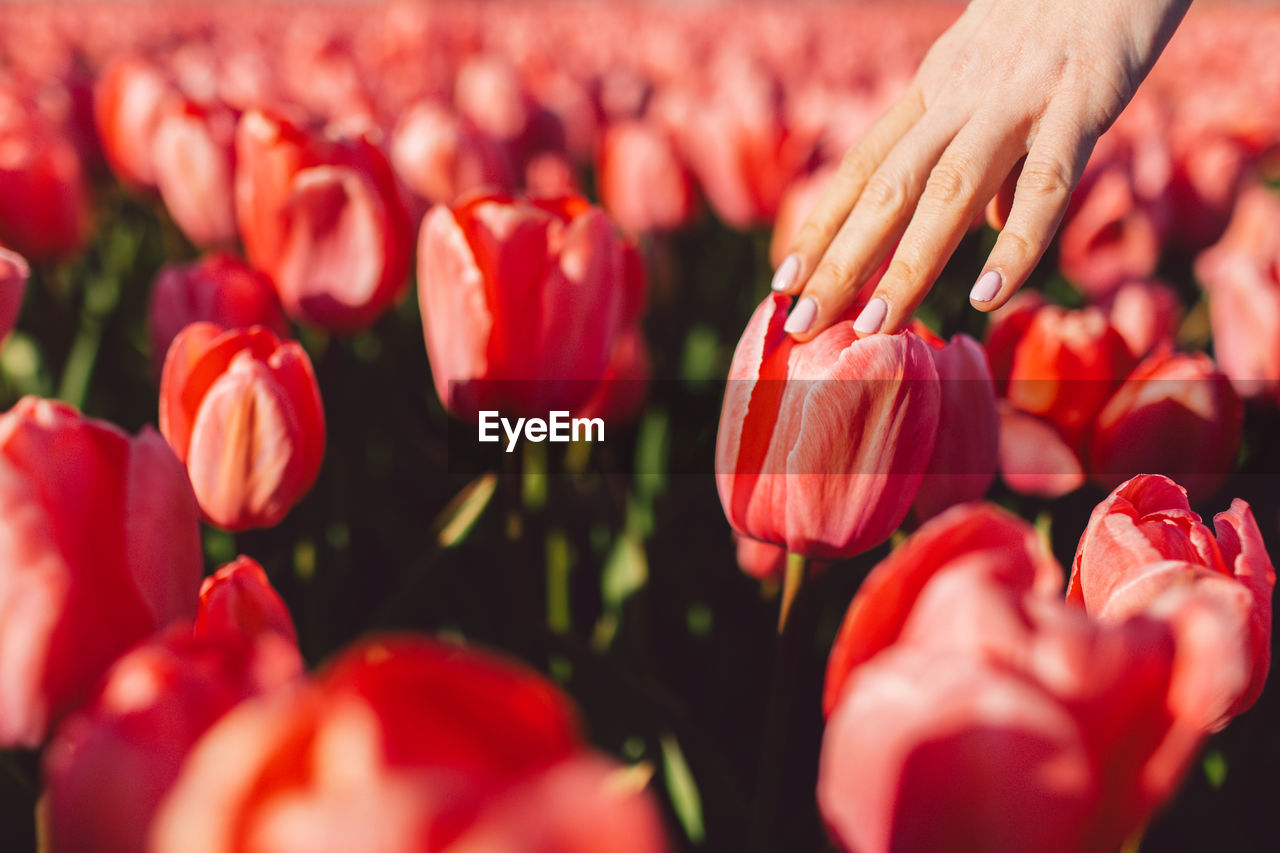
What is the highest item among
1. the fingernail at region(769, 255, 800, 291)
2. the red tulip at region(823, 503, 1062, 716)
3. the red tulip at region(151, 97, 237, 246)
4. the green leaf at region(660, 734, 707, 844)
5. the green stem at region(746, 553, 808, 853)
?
the red tulip at region(151, 97, 237, 246)

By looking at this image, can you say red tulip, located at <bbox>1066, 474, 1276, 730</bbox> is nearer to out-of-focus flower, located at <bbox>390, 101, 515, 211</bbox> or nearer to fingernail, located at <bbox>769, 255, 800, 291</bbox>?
fingernail, located at <bbox>769, 255, 800, 291</bbox>

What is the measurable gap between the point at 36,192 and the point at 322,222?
0.48 m

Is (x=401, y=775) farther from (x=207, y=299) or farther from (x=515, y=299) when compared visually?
(x=207, y=299)

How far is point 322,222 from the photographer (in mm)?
785

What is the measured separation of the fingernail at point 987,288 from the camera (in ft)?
2.06

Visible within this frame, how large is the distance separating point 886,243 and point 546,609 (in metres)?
0.49

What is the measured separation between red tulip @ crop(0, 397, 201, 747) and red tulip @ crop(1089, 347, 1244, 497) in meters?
0.58

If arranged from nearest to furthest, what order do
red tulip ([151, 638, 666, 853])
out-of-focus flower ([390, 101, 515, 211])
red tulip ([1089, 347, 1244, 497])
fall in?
red tulip ([151, 638, 666, 853]) → red tulip ([1089, 347, 1244, 497]) → out-of-focus flower ([390, 101, 515, 211])

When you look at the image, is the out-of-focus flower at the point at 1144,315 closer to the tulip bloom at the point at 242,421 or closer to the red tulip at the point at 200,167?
the tulip bloom at the point at 242,421

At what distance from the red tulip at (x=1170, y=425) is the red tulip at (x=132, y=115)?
46.7 inches

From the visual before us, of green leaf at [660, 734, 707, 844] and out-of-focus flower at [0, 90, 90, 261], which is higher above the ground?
out-of-focus flower at [0, 90, 90, 261]

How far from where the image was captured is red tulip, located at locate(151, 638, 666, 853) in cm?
21

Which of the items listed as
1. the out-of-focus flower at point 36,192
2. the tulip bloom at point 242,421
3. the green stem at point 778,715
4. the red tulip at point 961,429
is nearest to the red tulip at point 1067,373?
the red tulip at point 961,429

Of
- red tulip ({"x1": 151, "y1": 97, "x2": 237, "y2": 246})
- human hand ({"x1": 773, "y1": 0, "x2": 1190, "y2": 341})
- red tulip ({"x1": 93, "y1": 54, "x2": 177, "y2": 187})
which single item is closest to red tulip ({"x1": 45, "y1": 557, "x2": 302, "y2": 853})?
human hand ({"x1": 773, "y1": 0, "x2": 1190, "y2": 341})
